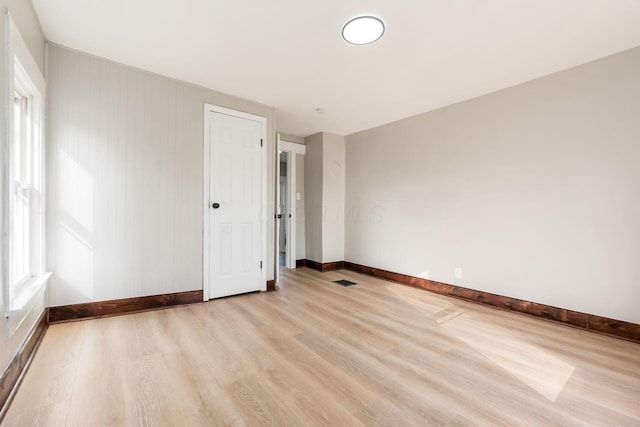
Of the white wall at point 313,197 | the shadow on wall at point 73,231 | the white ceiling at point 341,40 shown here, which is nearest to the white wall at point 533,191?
the white ceiling at point 341,40

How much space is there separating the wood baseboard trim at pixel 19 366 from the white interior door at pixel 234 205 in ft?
4.65

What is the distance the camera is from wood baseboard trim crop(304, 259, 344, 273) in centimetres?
489

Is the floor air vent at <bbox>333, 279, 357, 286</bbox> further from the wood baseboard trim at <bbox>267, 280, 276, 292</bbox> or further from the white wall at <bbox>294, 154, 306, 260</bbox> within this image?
the white wall at <bbox>294, 154, 306, 260</bbox>

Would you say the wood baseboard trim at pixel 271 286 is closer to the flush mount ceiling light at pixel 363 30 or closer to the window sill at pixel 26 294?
the window sill at pixel 26 294

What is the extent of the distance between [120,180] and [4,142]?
1.32m

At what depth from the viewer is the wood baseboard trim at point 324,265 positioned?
16.1 feet

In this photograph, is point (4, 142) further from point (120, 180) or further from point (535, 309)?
point (535, 309)

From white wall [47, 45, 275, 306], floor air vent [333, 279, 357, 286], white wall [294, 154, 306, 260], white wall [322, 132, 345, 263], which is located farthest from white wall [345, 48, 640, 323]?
white wall [47, 45, 275, 306]

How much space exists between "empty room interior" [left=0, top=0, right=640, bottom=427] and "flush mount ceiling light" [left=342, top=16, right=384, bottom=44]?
0.05ft

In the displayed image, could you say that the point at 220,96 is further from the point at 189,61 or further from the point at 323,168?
the point at 323,168

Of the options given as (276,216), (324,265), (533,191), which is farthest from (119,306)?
(533,191)

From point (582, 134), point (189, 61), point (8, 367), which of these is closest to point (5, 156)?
point (8, 367)

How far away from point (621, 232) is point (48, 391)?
4.30 meters

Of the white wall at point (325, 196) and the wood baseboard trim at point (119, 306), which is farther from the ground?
the white wall at point (325, 196)
